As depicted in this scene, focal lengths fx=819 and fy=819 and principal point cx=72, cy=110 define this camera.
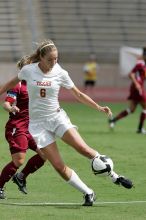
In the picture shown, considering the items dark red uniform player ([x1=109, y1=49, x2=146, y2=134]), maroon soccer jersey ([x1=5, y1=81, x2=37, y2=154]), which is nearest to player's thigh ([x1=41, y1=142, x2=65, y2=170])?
maroon soccer jersey ([x1=5, y1=81, x2=37, y2=154])

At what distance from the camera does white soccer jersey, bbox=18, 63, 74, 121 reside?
9.77 meters

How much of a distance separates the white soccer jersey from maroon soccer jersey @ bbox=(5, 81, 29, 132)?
82 cm

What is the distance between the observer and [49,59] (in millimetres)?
9648

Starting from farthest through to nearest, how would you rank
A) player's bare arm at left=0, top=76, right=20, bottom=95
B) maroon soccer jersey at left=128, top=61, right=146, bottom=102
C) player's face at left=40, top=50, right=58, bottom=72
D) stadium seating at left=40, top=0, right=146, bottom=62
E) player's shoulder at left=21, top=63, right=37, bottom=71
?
1. stadium seating at left=40, top=0, right=146, bottom=62
2. maroon soccer jersey at left=128, top=61, right=146, bottom=102
3. player's bare arm at left=0, top=76, right=20, bottom=95
4. player's shoulder at left=21, top=63, right=37, bottom=71
5. player's face at left=40, top=50, right=58, bottom=72

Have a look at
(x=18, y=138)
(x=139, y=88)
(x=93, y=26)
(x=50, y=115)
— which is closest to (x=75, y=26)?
(x=93, y=26)

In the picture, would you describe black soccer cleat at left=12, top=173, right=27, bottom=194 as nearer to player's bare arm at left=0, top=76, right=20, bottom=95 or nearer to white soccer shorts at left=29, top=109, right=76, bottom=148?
white soccer shorts at left=29, top=109, right=76, bottom=148

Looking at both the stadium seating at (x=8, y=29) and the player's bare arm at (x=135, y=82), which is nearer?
the player's bare arm at (x=135, y=82)

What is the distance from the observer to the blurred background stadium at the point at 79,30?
42344 millimetres

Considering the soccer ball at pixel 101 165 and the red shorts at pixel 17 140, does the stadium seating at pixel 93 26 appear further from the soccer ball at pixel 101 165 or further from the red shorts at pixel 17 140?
the soccer ball at pixel 101 165

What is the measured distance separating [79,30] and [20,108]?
32786 mm

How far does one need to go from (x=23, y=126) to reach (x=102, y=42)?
3311cm

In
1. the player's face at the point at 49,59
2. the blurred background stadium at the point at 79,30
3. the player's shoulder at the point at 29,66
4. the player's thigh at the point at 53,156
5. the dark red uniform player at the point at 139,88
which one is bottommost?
the blurred background stadium at the point at 79,30

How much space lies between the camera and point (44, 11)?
43375 mm

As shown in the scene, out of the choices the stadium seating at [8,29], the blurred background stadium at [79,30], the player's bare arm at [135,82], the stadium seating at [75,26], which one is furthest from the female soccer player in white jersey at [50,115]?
the stadium seating at [8,29]
